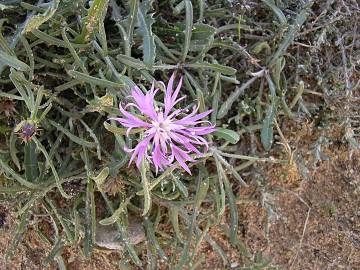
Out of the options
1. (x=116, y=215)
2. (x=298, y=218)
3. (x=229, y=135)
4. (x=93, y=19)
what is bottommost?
(x=298, y=218)

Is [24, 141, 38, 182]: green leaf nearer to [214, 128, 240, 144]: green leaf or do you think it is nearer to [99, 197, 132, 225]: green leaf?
[99, 197, 132, 225]: green leaf

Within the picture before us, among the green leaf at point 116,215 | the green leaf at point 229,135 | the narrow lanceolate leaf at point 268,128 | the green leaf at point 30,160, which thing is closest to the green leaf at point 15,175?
the green leaf at point 30,160

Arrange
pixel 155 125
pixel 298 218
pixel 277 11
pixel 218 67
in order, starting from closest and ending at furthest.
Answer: pixel 155 125 < pixel 218 67 < pixel 277 11 < pixel 298 218

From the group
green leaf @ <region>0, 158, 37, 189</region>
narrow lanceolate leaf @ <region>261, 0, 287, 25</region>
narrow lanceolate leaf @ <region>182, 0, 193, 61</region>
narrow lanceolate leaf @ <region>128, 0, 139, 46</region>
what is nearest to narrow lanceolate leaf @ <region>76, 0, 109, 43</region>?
narrow lanceolate leaf @ <region>128, 0, 139, 46</region>

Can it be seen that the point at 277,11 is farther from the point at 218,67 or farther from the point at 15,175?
the point at 15,175

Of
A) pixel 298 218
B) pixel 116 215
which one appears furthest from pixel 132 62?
pixel 298 218

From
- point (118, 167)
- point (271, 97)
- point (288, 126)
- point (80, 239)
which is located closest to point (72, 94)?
point (118, 167)

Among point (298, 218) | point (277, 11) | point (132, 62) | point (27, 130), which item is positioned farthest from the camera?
point (298, 218)

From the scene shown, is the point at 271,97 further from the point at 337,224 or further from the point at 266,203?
the point at 337,224
